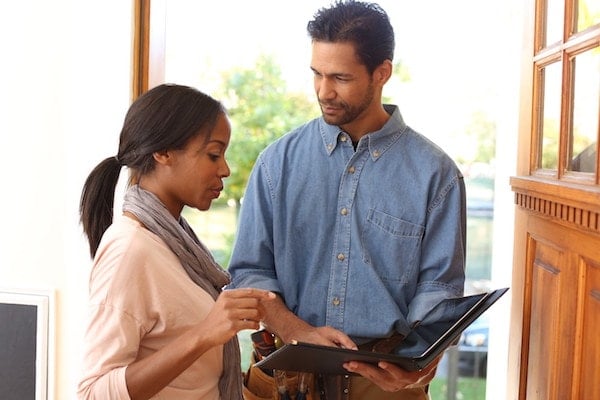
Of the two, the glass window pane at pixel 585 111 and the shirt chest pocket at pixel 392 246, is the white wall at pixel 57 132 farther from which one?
→ the glass window pane at pixel 585 111

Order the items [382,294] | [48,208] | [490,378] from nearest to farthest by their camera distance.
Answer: [382,294] < [490,378] < [48,208]

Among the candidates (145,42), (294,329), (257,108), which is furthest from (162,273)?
(257,108)

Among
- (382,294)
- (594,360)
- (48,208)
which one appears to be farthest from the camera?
(48,208)

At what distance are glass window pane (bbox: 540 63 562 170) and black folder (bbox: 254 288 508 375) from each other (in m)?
0.35

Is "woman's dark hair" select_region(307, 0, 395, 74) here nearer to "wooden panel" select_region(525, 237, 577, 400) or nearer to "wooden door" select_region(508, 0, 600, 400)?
"wooden door" select_region(508, 0, 600, 400)

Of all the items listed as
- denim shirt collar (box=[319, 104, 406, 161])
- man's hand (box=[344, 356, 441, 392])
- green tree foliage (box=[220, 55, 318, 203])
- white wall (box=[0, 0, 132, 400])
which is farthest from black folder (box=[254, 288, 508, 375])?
green tree foliage (box=[220, 55, 318, 203])

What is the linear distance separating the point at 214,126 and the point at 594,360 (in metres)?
0.83

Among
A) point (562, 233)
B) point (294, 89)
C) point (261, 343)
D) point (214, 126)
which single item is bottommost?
point (261, 343)

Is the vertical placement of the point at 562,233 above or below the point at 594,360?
above

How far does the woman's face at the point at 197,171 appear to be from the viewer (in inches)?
65.4

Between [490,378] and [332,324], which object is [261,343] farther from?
[490,378]

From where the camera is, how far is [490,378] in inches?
97.4

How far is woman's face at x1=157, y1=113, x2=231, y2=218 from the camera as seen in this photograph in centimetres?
166

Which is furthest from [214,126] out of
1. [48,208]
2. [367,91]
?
[48,208]
